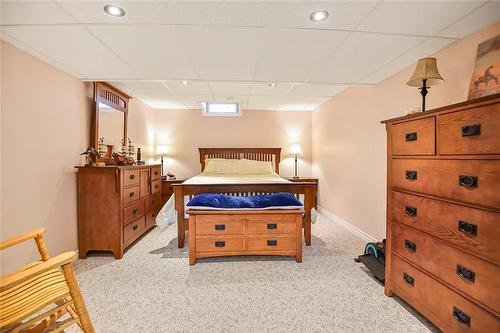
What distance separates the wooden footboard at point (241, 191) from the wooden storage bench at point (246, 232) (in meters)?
0.53

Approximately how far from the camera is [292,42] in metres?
1.93

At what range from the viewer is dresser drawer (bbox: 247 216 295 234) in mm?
2482

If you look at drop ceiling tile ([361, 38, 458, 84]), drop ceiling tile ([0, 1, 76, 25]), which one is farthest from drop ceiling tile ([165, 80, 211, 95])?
drop ceiling tile ([361, 38, 458, 84])

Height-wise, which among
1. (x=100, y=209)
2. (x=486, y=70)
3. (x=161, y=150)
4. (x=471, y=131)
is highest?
(x=486, y=70)

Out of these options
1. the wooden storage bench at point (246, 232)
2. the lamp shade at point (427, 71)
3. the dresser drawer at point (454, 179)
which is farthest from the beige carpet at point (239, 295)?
the lamp shade at point (427, 71)

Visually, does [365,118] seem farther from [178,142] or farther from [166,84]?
[178,142]

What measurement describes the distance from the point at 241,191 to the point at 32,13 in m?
2.47

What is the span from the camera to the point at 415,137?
1.59 m

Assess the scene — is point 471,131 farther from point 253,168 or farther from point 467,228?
point 253,168

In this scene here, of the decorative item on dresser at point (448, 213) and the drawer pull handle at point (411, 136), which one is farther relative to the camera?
the drawer pull handle at point (411, 136)

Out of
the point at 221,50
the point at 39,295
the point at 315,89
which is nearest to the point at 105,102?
the point at 221,50

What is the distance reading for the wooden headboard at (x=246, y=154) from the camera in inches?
197

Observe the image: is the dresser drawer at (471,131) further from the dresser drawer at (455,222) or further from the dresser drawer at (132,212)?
the dresser drawer at (132,212)

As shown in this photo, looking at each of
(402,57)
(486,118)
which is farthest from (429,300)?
(402,57)
